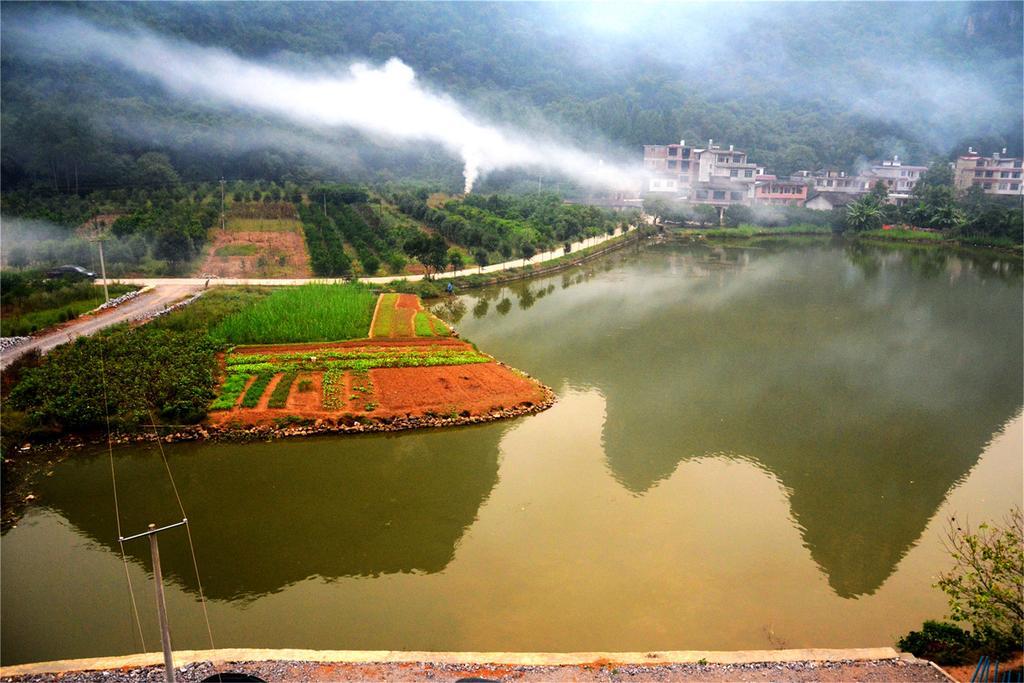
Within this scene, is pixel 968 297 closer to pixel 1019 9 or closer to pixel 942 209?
pixel 942 209

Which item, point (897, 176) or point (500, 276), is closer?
point (500, 276)

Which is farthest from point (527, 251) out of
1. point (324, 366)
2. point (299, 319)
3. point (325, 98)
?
point (325, 98)

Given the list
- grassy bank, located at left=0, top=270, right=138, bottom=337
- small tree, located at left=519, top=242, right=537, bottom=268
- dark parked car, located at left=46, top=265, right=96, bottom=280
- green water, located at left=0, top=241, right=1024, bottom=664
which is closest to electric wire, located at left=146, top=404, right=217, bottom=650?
green water, located at left=0, top=241, right=1024, bottom=664

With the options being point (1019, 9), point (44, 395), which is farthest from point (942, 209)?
point (1019, 9)

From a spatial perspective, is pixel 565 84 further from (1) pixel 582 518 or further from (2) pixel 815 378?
(1) pixel 582 518

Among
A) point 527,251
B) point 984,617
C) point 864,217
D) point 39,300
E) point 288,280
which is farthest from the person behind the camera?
point 864,217

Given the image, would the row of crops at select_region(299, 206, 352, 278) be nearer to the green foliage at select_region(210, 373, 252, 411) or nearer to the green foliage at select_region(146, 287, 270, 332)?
the green foliage at select_region(146, 287, 270, 332)
